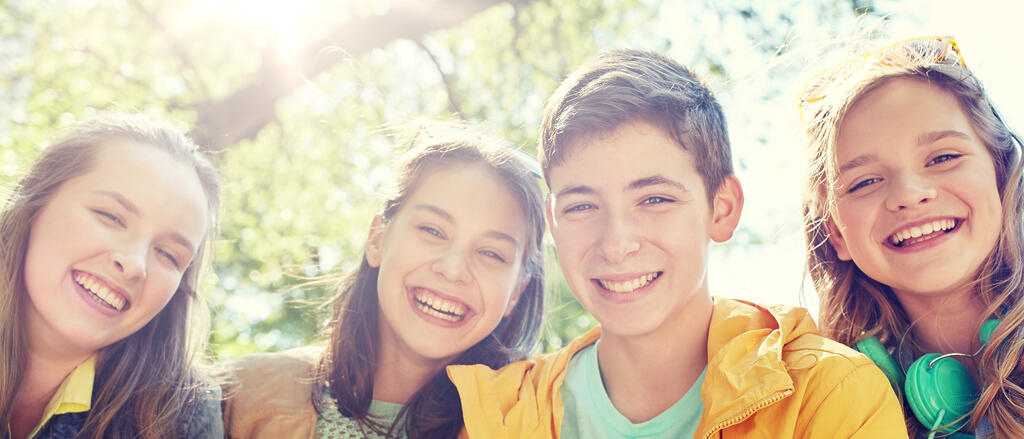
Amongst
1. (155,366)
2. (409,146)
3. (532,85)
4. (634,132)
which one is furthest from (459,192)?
(532,85)

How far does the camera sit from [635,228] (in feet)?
6.81

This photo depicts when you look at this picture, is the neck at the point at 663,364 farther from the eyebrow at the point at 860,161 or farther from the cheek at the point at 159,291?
the cheek at the point at 159,291

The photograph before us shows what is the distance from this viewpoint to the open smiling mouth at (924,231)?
80.0 inches

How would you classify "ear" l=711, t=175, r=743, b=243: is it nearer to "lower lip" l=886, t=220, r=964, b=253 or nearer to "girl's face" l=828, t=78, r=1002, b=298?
"girl's face" l=828, t=78, r=1002, b=298

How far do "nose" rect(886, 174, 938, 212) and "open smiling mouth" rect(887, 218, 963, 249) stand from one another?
69 mm

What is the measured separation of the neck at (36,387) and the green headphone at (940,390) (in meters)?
2.69

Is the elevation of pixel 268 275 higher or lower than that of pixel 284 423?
lower

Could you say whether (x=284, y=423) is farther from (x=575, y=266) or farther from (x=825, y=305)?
(x=825, y=305)

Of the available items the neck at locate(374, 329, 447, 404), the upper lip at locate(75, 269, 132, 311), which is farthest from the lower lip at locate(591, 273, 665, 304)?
the upper lip at locate(75, 269, 132, 311)

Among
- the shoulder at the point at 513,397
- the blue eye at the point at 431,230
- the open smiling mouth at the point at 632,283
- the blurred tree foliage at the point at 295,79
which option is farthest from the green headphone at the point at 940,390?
the blurred tree foliage at the point at 295,79

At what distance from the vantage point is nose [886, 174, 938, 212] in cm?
200

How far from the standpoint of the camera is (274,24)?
559cm

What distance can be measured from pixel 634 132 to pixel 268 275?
8965 millimetres

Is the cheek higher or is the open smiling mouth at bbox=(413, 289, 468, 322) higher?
the cheek
